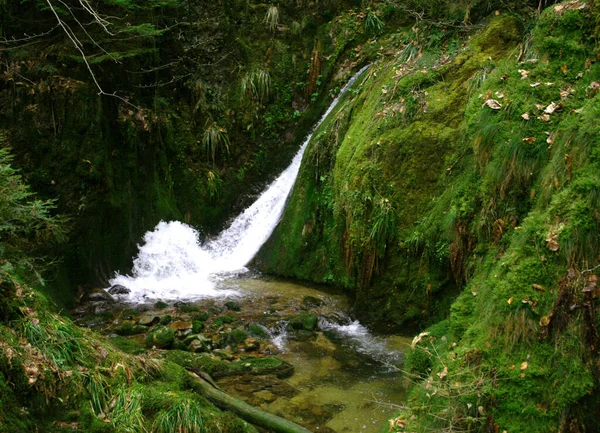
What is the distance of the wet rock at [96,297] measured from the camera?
7946mm

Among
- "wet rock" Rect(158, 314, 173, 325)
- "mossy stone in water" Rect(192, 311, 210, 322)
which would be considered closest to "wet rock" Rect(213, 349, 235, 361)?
"mossy stone in water" Rect(192, 311, 210, 322)

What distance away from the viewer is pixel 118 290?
8.38 metres

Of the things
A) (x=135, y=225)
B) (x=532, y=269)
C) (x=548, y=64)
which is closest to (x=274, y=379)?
(x=532, y=269)

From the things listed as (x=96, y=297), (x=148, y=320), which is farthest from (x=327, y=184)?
(x=96, y=297)

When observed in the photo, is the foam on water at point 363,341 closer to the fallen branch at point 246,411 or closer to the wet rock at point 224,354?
the wet rock at point 224,354

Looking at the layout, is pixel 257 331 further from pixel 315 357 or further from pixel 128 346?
pixel 128 346

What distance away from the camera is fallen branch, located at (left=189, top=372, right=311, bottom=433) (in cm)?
432

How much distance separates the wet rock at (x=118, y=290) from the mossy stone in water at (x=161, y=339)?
224 centimetres

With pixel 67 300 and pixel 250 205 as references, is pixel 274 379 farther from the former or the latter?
pixel 250 205

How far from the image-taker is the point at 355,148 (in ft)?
25.9

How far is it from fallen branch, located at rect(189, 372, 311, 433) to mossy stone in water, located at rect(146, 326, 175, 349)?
1.52 m

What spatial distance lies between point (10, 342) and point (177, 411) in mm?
1256

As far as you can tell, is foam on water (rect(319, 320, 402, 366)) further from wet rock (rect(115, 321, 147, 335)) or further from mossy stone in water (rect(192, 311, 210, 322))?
wet rock (rect(115, 321, 147, 335))

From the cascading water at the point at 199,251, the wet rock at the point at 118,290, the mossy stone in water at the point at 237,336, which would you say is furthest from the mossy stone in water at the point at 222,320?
the wet rock at the point at 118,290
